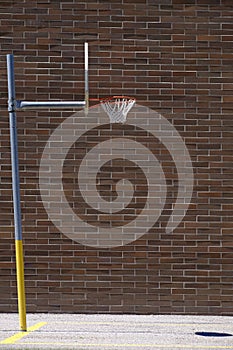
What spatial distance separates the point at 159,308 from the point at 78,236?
Answer: 149cm

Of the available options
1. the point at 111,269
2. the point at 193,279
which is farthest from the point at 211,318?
the point at 111,269

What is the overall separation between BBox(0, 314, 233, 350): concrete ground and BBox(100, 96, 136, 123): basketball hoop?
266cm

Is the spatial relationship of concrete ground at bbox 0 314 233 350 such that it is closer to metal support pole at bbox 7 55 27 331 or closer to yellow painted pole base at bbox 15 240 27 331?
yellow painted pole base at bbox 15 240 27 331

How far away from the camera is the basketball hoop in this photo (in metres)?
13.0

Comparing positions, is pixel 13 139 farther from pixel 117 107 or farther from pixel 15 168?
pixel 117 107

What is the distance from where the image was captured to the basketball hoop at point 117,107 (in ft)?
42.5

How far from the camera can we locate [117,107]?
42.8 ft

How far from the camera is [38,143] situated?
13469 mm

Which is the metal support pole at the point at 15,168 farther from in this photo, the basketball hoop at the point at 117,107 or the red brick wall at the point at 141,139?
the red brick wall at the point at 141,139

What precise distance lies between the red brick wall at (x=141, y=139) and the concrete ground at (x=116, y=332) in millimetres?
351

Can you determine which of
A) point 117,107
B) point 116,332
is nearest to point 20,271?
point 116,332

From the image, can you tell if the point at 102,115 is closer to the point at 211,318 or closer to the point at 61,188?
the point at 61,188

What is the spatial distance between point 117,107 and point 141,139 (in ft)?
2.16

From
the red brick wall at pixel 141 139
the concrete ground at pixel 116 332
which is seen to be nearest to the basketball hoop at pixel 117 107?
the red brick wall at pixel 141 139
